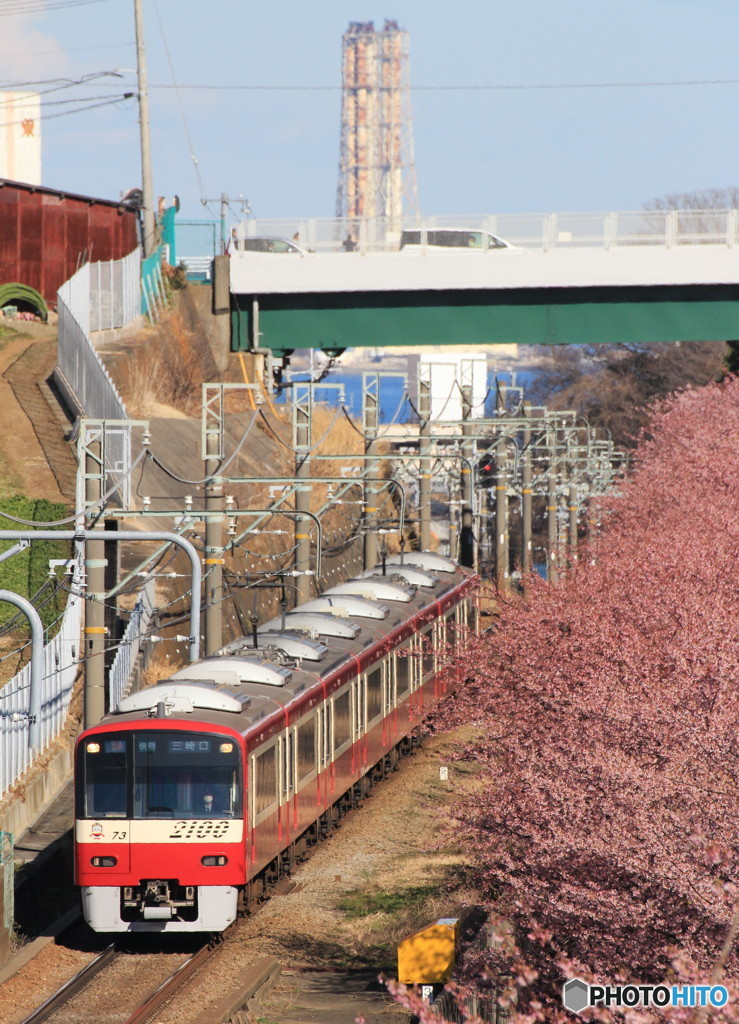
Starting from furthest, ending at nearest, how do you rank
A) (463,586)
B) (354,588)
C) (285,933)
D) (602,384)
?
(602,384)
(463,586)
(354,588)
(285,933)

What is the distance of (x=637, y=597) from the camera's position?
778 inches

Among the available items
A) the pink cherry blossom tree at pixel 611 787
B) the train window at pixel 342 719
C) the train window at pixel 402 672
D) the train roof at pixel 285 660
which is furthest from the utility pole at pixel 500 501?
the train window at pixel 342 719

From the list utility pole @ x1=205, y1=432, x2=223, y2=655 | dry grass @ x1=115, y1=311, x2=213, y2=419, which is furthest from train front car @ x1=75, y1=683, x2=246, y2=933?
dry grass @ x1=115, y1=311, x2=213, y2=419

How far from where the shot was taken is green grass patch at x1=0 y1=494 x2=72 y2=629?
89.1ft

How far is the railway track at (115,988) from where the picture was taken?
14422 mm

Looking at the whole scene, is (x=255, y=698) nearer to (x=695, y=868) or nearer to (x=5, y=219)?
(x=695, y=868)

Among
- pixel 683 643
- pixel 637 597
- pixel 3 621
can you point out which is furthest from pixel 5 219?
pixel 683 643

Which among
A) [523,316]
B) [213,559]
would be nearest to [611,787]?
[213,559]

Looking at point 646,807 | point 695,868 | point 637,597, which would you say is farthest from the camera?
point 637,597

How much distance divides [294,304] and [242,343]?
180cm

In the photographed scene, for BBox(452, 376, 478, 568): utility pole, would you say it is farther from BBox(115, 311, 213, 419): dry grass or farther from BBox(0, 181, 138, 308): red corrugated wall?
BBox(0, 181, 138, 308): red corrugated wall

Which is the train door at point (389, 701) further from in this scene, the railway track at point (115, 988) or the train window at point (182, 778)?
the train window at point (182, 778)

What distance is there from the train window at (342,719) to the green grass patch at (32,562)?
715 cm

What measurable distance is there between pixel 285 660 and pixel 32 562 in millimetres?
10086
